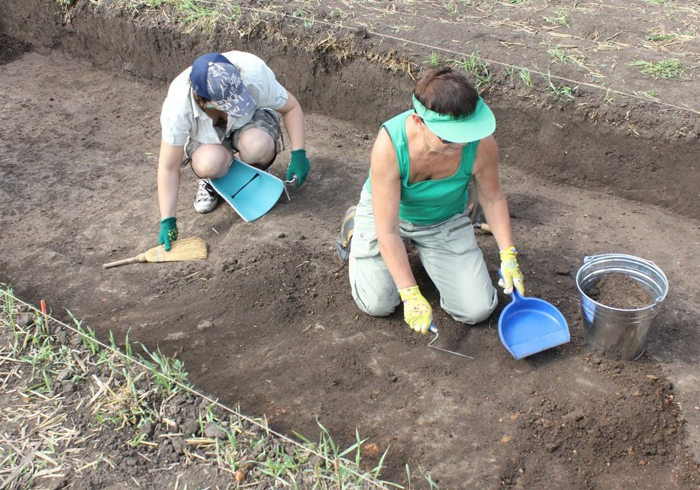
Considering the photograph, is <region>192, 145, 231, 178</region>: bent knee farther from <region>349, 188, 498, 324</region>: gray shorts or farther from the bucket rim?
the bucket rim

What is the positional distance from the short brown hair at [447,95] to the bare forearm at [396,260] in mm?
627

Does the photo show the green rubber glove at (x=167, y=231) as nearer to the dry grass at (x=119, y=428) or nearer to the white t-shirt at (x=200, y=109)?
the white t-shirt at (x=200, y=109)

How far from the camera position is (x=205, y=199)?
13.4 feet

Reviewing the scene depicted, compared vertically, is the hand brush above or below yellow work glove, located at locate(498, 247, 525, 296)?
below

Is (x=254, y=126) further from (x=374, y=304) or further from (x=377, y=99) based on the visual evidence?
(x=374, y=304)

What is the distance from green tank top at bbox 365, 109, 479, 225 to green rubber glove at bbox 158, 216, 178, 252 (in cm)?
108

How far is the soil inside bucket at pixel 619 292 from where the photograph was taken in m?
2.82

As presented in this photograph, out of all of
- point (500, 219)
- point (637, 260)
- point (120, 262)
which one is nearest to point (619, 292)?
point (637, 260)

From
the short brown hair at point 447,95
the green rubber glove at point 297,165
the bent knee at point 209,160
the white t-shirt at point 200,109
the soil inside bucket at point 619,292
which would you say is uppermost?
the short brown hair at point 447,95

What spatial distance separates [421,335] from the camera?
10.2ft

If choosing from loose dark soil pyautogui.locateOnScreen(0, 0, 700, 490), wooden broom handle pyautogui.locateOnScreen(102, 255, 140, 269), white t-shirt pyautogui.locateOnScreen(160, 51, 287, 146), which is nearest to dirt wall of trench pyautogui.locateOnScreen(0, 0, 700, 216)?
loose dark soil pyautogui.locateOnScreen(0, 0, 700, 490)

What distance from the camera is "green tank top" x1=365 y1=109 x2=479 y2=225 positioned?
9.22 ft

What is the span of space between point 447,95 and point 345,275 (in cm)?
130

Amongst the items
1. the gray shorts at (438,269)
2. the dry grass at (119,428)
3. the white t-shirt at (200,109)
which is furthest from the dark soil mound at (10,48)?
the gray shorts at (438,269)
